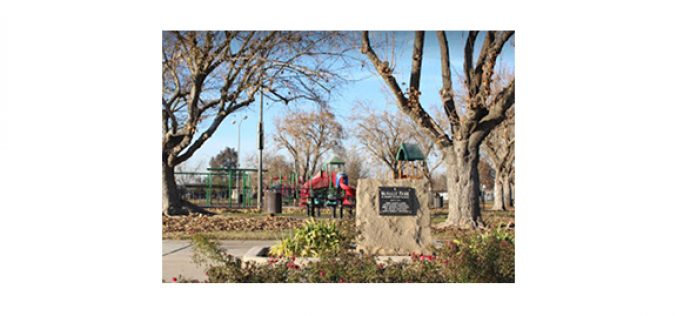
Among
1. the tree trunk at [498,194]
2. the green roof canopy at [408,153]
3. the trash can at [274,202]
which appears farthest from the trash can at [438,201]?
the green roof canopy at [408,153]

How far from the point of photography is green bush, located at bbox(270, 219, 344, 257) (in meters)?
9.77

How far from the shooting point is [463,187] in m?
14.9

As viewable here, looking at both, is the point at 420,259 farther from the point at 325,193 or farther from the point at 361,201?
the point at 325,193

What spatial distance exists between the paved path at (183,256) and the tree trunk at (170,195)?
4698mm

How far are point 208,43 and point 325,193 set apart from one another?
24.1 feet

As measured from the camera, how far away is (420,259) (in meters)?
9.05

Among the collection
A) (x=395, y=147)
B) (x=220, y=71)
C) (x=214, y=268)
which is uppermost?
(x=220, y=71)

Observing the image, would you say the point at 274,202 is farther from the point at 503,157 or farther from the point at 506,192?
the point at 506,192

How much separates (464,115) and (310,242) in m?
6.42

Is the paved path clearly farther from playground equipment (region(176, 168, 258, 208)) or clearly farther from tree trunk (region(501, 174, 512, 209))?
tree trunk (region(501, 174, 512, 209))

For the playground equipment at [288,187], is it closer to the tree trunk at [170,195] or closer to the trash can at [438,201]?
the tree trunk at [170,195]

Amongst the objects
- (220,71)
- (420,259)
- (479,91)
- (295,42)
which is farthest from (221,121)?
(420,259)

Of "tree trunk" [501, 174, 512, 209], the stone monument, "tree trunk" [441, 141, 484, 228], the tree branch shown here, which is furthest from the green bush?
"tree trunk" [501, 174, 512, 209]

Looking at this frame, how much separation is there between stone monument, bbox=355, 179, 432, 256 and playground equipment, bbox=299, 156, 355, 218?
6.67 metres
